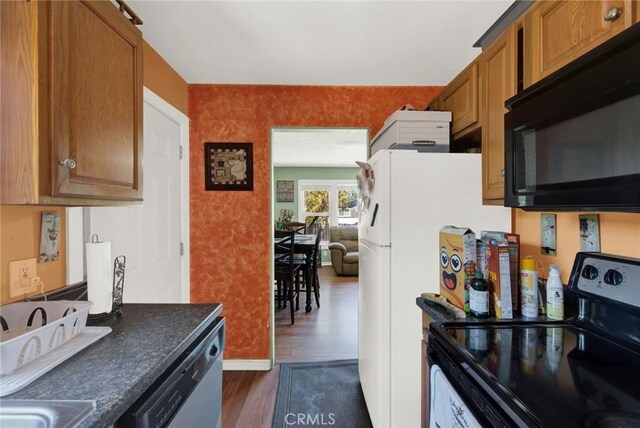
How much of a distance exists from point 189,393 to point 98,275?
0.59 meters

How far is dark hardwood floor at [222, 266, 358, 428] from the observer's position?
1.96 metres

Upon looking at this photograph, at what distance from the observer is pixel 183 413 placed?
90 cm

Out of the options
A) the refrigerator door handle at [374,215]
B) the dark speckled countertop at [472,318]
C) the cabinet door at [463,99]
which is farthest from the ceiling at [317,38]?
the dark speckled countertop at [472,318]

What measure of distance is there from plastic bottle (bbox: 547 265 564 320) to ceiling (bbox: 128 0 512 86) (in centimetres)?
129

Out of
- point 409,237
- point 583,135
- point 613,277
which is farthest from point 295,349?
point 583,135

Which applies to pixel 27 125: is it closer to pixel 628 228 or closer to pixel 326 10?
pixel 326 10

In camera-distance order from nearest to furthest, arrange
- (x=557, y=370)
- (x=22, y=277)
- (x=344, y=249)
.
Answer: (x=557, y=370) < (x=22, y=277) < (x=344, y=249)

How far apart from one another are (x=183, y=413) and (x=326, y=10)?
1792mm

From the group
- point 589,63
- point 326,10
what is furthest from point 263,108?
point 589,63

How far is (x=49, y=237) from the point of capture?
Result: 1136 mm

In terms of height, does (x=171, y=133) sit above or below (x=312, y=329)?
above

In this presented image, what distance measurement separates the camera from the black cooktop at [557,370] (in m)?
0.62

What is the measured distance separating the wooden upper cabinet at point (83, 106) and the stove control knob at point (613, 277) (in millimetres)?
1659

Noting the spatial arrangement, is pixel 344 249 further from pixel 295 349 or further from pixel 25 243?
pixel 25 243
